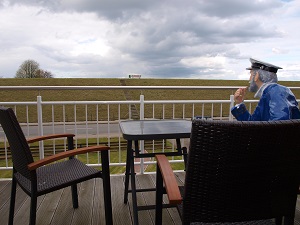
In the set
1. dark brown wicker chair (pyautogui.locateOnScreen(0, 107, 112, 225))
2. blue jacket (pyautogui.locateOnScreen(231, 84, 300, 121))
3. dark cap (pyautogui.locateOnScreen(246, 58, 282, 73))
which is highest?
dark cap (pyautogui.locateOnScreen(246, 58, 282, 73))

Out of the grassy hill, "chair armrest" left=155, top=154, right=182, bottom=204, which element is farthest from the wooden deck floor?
the grassy hill

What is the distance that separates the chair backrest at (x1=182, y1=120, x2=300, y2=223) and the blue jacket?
0.49 metres

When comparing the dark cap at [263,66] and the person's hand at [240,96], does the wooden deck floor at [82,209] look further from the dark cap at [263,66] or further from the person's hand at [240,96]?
the dark cap at [263,66]

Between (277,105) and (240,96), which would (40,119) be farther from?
(277,105)

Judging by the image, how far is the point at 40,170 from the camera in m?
2.19

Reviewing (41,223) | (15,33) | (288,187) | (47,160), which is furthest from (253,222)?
(15,33)

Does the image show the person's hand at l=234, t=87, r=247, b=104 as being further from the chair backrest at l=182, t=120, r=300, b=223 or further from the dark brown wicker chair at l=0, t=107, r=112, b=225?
the dark brown wicker chair at l=0, t=107, r=112, b=225

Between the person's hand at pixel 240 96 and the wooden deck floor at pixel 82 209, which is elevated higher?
the person's hand at pixel 240 96

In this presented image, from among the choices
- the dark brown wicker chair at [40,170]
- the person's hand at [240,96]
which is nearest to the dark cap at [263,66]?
the person's hand at [240,96]

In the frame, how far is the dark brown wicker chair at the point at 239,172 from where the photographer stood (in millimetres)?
1083

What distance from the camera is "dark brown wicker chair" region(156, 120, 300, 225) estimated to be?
108 cm

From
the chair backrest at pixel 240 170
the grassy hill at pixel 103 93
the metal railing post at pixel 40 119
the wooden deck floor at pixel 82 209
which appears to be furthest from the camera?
the grassy hill at pixel 103 93

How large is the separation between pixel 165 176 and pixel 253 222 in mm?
557

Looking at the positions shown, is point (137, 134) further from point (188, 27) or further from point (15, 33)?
point (15, 33)
